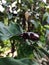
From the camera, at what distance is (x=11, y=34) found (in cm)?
53

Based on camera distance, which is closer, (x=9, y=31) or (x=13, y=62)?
(x=13, y=62)

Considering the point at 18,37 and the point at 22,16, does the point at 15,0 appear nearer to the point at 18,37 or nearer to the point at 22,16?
the point at 22,16

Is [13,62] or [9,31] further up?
[9,31]

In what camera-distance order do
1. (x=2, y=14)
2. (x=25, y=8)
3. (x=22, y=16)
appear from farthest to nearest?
1. (x=25, y=8)
2. (x=22, y=16)
3. (x=2, y=14)

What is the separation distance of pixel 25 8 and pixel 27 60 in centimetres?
108

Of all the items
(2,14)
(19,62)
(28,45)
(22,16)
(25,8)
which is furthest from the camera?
(25,8)

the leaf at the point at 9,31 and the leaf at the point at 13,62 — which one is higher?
the leaf at the point at 9,31

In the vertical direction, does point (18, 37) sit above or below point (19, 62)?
above

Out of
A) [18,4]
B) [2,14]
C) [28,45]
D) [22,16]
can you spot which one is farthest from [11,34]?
[18,4]

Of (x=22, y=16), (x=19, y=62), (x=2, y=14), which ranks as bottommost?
(x=19, y=62)

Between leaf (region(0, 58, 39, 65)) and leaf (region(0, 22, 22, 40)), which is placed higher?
leaf (region(0, 22, 22, 40))

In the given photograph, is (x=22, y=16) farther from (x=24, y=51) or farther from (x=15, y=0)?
(x=24, y=51)

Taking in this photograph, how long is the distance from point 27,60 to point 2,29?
135 mm

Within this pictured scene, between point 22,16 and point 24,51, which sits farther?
point 22,16
